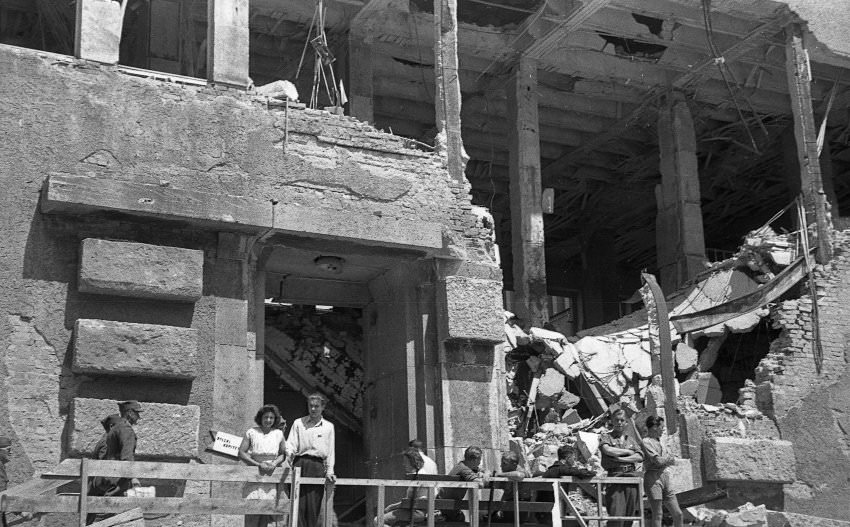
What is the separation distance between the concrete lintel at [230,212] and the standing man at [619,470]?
2694 millimetres

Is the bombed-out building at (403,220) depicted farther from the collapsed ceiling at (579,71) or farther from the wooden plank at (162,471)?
the wooden plank at (162,471)

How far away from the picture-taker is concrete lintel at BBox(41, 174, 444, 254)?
11180mm

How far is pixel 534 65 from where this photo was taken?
2058cm

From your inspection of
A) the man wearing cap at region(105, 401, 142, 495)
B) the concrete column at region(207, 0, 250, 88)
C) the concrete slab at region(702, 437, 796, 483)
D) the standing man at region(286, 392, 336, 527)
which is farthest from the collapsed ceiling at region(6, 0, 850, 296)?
the man wearing cap at region(105, 401, 142, 495)

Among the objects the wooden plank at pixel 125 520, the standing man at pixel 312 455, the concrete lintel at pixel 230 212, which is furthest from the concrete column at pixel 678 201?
the wooden plank at pixel 125 520

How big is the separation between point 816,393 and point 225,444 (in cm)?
928

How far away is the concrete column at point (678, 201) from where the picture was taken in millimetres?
21359

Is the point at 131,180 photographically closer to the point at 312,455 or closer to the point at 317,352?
the point at 312,455

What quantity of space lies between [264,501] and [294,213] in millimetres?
3764

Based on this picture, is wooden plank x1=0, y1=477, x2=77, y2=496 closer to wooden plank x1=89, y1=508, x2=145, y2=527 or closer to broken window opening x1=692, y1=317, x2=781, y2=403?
wooden plank x1=89, y1=508, x2=145, y2=527

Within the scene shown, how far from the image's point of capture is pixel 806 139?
18781 mm

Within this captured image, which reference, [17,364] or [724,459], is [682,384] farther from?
[17,364]

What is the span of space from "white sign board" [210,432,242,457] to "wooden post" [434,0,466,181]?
4.01 meters

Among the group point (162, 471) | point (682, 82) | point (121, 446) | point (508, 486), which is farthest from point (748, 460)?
point (162, 471)
